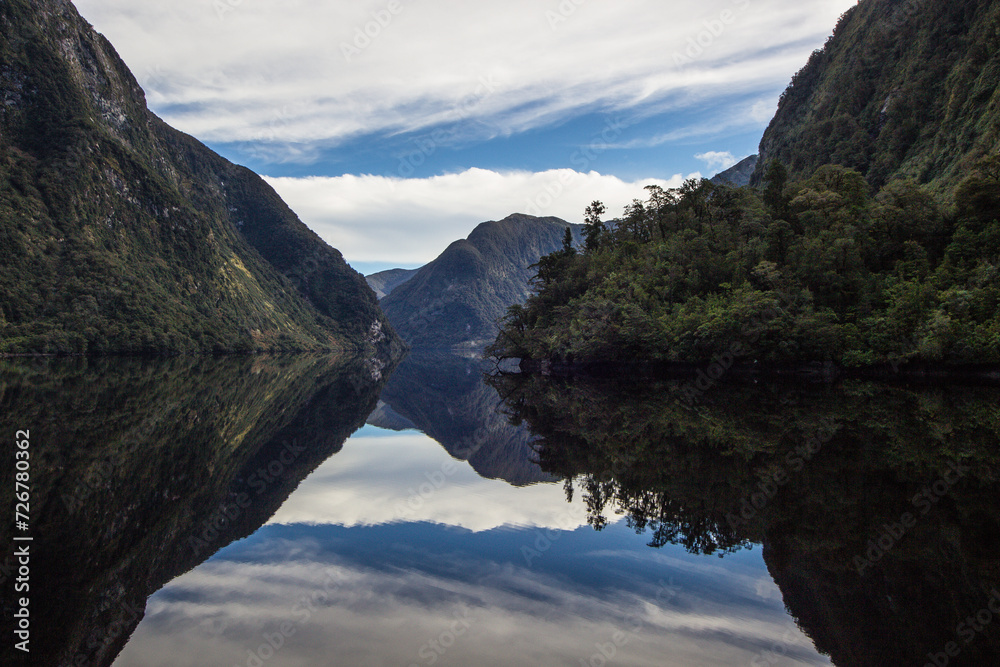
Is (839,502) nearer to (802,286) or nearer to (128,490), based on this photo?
(128,490)

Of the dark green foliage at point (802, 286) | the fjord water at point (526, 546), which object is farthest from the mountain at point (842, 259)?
the fjord water at point (526, 546)

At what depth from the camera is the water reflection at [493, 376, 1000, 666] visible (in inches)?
327

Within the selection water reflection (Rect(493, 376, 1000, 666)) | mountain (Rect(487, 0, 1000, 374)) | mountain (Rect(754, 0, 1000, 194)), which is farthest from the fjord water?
mountain (Rect(754, 0, 1000, 194))

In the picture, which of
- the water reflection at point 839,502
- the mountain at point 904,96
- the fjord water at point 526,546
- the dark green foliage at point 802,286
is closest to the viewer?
the fjord water at point 526,546

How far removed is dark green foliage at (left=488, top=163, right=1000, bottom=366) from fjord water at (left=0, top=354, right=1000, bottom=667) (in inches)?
1283

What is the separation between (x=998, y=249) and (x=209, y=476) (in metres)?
68.2

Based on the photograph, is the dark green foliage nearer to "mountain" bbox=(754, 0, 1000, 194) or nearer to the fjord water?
"mountain" bbox=(754, 0, 1000, 194)

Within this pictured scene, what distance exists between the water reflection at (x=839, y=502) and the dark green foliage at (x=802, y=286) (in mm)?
23601

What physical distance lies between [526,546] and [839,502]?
8139 mm

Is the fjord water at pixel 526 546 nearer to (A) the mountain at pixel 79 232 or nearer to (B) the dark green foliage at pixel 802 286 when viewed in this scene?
(B) the dark green foliage at pixel 802 286

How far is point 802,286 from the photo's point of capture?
6331cm

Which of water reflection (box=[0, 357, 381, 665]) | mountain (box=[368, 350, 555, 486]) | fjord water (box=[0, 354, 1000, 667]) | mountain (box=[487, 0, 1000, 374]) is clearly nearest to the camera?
fjord water (box=[0, 354, 1000, 667])

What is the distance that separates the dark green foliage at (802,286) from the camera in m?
52.3

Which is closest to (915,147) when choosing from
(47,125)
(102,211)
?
(102,211)
